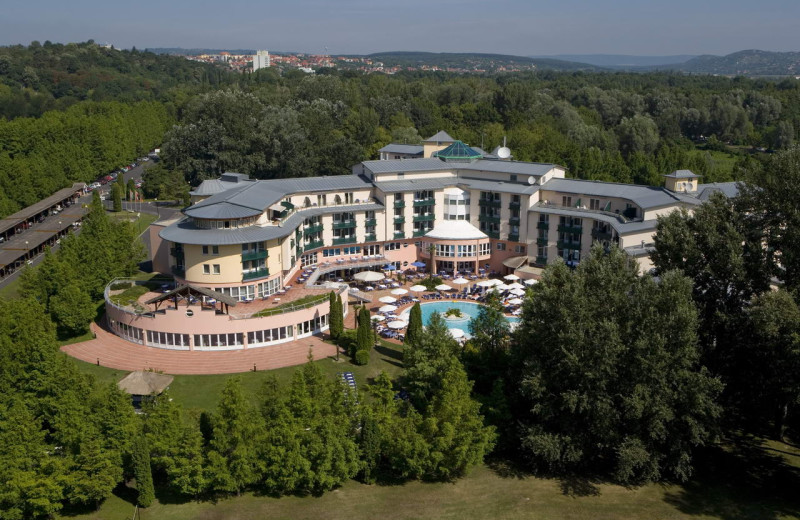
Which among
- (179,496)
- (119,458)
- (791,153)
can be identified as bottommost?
(179,496)

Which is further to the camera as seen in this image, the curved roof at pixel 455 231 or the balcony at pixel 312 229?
the curved roof at pixel 455 231

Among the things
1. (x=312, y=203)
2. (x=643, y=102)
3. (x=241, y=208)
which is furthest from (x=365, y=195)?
(x=643, y=102)

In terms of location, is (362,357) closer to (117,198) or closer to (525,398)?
(525,398)

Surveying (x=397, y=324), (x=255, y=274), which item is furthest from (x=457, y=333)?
(x=255, y=274)

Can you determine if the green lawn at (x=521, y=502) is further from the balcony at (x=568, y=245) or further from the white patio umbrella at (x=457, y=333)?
the balcony at (x=568, y=245)

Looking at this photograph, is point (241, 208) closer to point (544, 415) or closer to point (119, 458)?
point (119, 458)

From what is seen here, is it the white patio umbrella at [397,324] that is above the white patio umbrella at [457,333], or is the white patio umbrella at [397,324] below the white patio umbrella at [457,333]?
below

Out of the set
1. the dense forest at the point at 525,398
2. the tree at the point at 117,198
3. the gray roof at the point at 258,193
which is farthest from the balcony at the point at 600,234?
the tree at the point at 117,198

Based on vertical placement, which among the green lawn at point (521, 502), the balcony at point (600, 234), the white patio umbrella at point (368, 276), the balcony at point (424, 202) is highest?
the balcony at point (424, 202)
